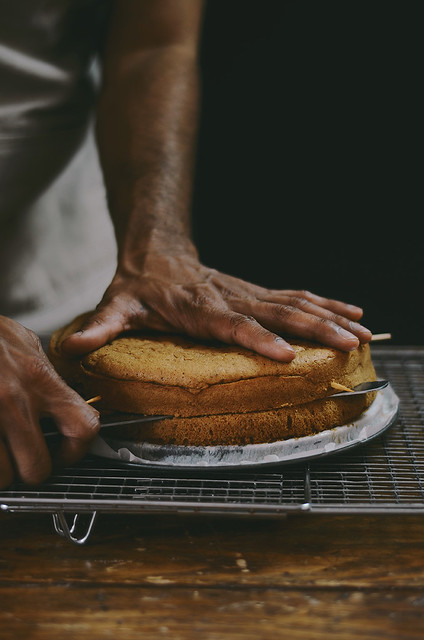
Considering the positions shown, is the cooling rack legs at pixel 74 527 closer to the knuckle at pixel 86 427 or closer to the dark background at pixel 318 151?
the knuckle at pixel 86 427

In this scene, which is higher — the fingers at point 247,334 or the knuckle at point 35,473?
the fingers at point 247,334

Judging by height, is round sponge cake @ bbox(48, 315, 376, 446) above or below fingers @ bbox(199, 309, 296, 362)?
below

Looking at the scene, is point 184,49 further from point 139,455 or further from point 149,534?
point 149,534

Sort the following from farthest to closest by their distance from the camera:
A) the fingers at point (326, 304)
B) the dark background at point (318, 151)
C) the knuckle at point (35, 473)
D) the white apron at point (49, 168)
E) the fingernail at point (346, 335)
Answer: the dark background at point (318, 151) → the white apron at point (49, 168) → the fingers at point (326, 304) → the fingernail at point (346, 335) → the knuckle at point (35, 473)

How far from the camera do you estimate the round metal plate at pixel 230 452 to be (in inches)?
47.5

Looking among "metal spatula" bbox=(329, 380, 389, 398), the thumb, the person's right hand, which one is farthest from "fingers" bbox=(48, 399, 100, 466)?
"metal spatula" bbox=(329, 380, 389, 398)

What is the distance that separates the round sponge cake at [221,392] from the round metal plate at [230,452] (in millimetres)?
26

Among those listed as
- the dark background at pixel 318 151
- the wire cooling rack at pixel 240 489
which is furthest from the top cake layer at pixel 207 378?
the dark background at pixel 318 151

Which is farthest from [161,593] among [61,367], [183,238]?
[183,238]

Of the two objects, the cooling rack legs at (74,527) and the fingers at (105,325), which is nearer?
the cooling rack legs at (74,527)

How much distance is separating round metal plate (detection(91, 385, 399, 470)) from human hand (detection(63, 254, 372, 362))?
16 centimetres

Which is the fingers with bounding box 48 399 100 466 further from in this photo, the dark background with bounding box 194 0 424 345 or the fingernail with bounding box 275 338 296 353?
the dark background with bounding box 194 0 424 345

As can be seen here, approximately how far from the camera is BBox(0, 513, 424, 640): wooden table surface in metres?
0.89

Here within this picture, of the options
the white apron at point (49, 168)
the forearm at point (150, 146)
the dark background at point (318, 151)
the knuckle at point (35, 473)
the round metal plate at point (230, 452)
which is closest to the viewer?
the knuckle at point (35, 473)
